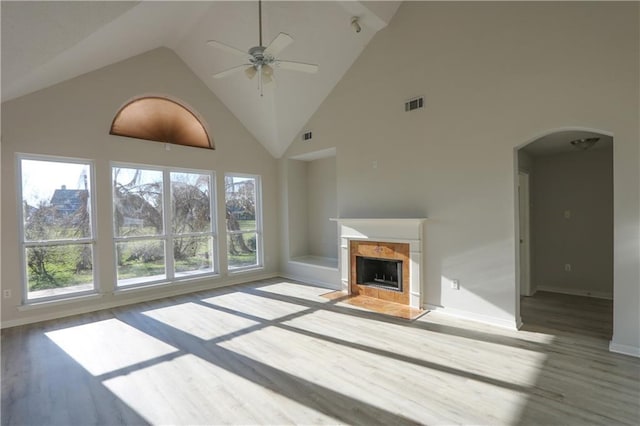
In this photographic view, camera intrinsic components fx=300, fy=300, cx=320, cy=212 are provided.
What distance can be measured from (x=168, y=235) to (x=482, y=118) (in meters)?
5.26

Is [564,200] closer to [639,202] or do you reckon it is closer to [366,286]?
[639,202]

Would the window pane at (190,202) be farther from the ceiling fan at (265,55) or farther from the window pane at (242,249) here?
the ceiling fan at (265,55)

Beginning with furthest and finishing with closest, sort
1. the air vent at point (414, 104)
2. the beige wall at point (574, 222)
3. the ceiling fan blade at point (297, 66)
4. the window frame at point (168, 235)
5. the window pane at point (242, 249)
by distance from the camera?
the window pane at point (242, 249)
the window frame at point (168, 235)
the beige wall at point (574, 222)
the air vent at point (414, 104)
the ceiling fan blade at point (297, 66)

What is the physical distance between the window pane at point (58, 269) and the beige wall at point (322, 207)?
4.14 metres

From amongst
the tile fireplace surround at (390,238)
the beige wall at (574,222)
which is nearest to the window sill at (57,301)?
the tile fireplace surround at (390,238)

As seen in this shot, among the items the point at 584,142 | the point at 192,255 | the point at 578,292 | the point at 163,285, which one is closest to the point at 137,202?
the point at 192,255

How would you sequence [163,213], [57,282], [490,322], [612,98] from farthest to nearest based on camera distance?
1. [163,213]
2. [57,282]
3. [490,322]
4. [612,98]

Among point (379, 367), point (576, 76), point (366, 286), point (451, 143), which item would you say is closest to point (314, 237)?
point (366, 286)

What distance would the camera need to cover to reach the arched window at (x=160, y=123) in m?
4.92

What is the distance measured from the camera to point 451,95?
401 centimetres

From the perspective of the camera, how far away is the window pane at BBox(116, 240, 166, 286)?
4.92 meters

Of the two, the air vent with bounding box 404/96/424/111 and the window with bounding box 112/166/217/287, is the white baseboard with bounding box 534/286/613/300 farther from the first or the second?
the window with bounding box 112/166/217/287

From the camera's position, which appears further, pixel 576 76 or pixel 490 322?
pixel 490 322

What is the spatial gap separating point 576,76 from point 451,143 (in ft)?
4.52
